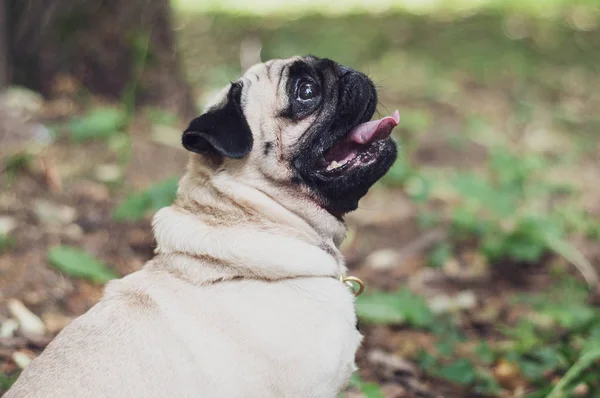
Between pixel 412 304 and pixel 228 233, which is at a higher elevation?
pixel 228 233

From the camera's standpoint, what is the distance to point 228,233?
9.80ft

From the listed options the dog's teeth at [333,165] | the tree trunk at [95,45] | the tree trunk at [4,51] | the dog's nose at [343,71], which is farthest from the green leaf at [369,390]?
the tree trunk at [4,51]

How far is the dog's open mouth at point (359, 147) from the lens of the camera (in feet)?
10.4

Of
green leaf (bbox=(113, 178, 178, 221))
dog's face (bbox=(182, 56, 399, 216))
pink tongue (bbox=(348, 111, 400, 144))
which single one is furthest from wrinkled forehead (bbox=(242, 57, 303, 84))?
green leaf (bbox=(113, 178, 178, 221))

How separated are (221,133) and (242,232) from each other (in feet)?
1.43

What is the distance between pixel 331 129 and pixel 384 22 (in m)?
10.2

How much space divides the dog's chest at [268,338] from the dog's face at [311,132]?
0.51m

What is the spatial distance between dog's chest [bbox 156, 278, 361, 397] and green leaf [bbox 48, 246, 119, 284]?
5.70 ft

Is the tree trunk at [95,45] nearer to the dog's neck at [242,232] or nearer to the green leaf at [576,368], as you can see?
the dog's neck at [242,232]

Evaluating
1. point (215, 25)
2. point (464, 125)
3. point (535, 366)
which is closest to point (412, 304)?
point (535, 366)

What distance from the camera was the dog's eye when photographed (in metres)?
3.25

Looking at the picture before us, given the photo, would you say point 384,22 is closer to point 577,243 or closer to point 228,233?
point 577,243

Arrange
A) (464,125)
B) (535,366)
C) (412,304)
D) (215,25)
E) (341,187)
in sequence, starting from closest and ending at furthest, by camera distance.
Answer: (341,187)
(535,366)
(412,304)
(464,125)
(215,25)

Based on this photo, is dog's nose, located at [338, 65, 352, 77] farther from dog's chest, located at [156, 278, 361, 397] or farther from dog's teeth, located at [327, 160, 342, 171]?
dog's chest, located at [156, 278, 361, 397]
